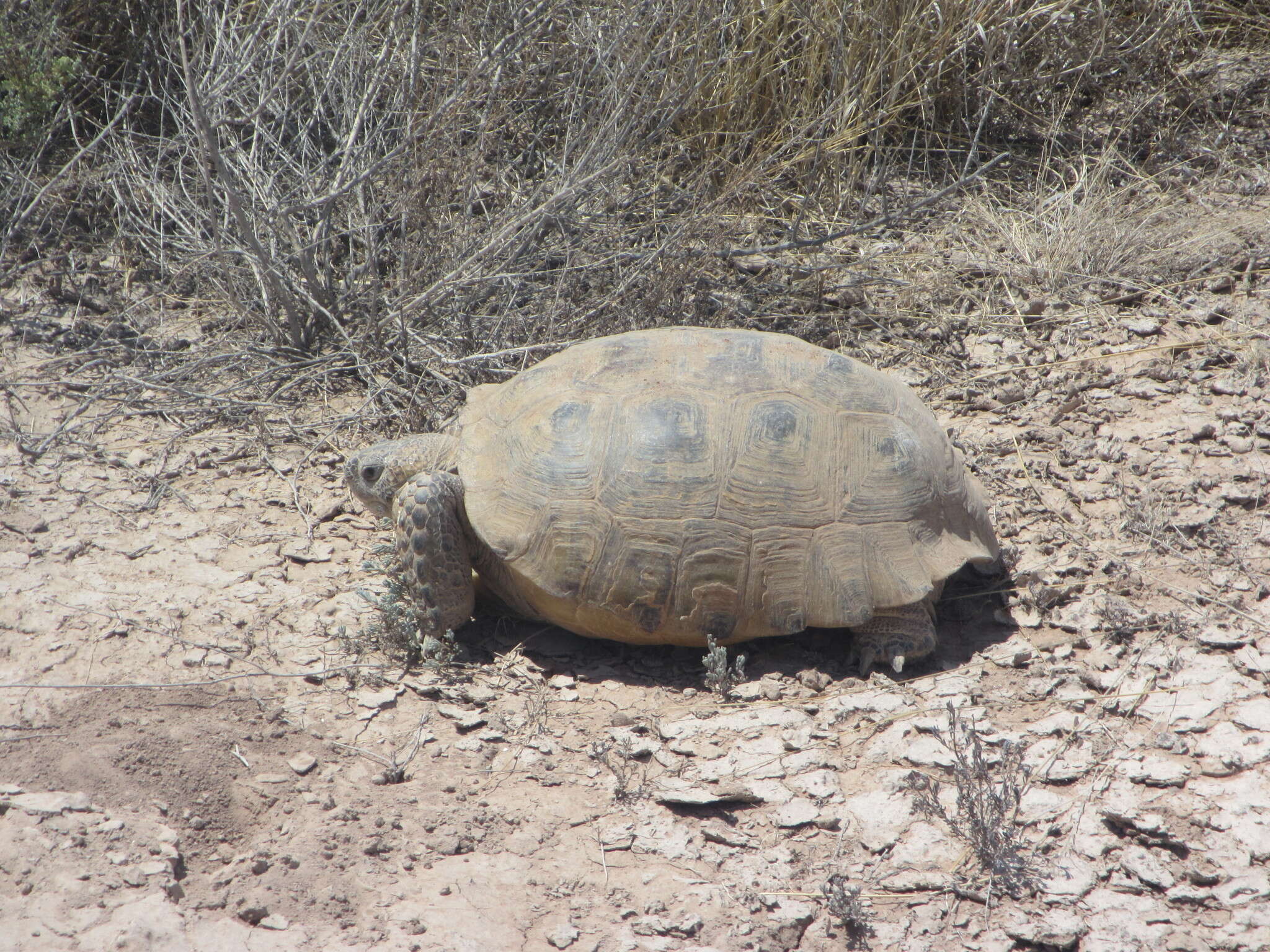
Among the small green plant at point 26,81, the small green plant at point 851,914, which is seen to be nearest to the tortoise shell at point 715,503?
the small green plant at point 851,914

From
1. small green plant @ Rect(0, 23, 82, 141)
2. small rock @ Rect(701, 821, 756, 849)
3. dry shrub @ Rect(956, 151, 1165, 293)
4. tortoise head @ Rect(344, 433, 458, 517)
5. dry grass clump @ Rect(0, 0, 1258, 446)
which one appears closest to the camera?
small rock @ Rect(701, 821, 756, 849)

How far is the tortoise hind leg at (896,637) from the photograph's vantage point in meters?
3.62

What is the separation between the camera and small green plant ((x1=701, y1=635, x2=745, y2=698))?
11.5 ft

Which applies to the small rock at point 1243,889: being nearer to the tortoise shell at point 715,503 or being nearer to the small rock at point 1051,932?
the small rock at point 1051,932

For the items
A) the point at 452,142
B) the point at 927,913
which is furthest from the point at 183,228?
the point at 927,913

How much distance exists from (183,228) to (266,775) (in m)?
3.65

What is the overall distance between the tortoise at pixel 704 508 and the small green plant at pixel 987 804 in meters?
0.62

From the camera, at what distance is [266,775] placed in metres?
3.08

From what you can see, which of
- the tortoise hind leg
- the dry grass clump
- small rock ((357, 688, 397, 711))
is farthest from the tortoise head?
the tortoise hind leg

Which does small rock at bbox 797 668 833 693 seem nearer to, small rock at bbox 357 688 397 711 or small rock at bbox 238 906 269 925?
small rock at bbox 357 688 397 711

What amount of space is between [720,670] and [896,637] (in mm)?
635

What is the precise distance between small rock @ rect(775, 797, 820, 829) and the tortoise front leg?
4.49ft

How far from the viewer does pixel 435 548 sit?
3633 mm

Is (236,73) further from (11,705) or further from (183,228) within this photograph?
(11,705)
